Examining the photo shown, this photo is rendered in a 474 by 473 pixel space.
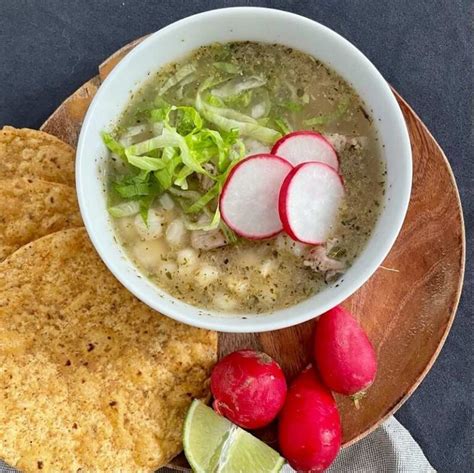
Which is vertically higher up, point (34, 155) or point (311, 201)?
point (311, 201)

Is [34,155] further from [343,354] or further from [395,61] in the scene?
[395,61]

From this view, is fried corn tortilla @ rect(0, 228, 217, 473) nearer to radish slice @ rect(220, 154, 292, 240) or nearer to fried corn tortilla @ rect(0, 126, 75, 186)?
fried corn tortilla @ rect(0, 126, 75, 186)

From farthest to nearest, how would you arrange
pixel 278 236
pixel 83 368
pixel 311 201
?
pixel 83 368
pixel 278 236
pixel 311 201

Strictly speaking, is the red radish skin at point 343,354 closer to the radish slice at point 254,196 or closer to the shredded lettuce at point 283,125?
the radish slice at point 254,196

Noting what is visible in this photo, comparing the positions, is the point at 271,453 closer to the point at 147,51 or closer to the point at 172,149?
the point at 172,149

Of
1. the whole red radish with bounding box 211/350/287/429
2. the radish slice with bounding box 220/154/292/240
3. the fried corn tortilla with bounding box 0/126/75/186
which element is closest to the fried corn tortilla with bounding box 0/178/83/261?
the fried corn tortilla with bounding box 0/126/75/186

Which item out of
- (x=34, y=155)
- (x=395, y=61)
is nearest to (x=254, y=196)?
(x=34, y=155)
